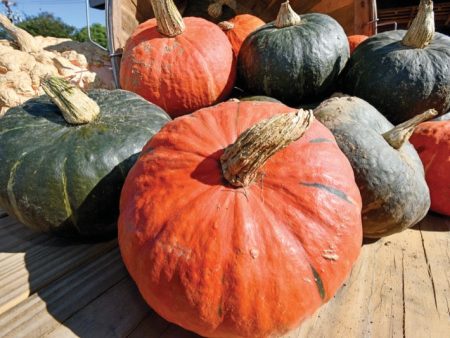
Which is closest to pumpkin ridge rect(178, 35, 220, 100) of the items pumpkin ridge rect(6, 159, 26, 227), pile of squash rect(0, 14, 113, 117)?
pile of squash rect(0, 14, 113, 117)

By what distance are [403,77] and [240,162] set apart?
1.25 metres

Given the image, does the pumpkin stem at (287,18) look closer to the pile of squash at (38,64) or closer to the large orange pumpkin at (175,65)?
the large orange pumpkin at (175,65)

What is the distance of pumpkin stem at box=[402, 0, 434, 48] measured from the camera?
1529 mm

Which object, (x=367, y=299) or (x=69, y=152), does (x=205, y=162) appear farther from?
(x=367, y=299)

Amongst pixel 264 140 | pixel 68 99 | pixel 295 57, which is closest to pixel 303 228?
pixel 264 140

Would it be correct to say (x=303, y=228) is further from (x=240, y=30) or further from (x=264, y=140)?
(x=240, y=30)

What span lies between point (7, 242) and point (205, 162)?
35.6 inches

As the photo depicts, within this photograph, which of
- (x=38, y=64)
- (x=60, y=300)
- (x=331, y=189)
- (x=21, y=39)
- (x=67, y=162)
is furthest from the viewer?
(x=21, y=39)

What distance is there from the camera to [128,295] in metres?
0.99

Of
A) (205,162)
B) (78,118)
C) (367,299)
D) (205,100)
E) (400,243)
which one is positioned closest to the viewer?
(205,162)

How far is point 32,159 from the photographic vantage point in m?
1.08

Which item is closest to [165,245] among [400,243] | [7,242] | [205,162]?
[205,162]

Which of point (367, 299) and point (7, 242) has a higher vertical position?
point (7, 242)

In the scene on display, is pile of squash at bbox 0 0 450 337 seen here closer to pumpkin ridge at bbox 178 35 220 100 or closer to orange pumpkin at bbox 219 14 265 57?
pumpkin ridge at bbox 178 35 220 100
